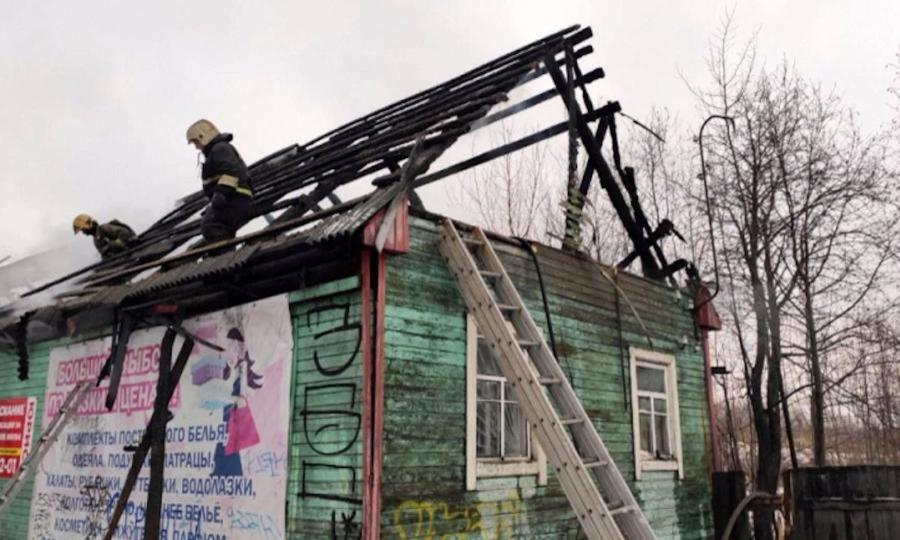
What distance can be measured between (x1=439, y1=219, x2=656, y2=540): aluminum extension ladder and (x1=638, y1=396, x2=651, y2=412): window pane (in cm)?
329

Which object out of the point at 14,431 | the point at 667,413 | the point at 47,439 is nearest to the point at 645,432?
the point at 667,413

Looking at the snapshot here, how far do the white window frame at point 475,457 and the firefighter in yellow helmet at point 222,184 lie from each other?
3530 millimetres

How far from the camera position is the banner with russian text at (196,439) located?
252 inches

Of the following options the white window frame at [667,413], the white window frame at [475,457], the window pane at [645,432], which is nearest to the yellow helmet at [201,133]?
the white window frame at [475,457]

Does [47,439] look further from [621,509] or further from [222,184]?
[621,509]

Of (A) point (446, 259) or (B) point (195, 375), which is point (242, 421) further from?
(A) point (446, 259)

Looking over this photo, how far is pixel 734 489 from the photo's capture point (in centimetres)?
912

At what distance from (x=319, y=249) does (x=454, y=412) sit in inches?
81.2

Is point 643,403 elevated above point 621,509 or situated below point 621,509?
above

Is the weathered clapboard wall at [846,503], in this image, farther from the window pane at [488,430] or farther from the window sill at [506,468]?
the window pane at [488,430]

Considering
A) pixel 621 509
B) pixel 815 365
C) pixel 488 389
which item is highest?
pixel 815 365

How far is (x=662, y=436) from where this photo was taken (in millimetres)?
9648

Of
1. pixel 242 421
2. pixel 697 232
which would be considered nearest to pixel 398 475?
pixel 242 421

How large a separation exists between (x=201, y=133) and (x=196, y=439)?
3.97m
